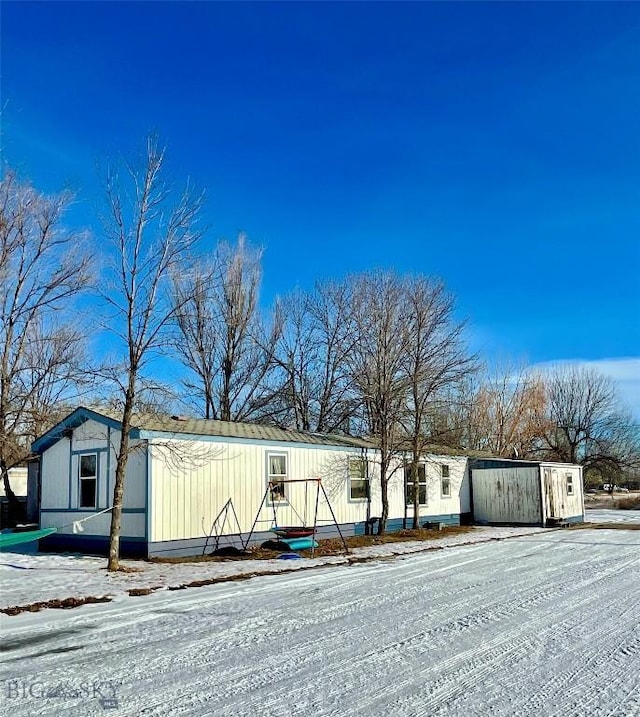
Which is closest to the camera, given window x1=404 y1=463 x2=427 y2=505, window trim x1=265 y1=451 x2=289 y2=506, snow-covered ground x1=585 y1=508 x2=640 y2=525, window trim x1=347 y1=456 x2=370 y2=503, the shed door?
Answer: window trim x1=265 y1=451 x2=289 y2=506

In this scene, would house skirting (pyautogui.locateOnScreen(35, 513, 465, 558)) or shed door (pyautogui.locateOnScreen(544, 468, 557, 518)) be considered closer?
house skirting (pyautogui.locateOnScreen(35, 513, 465, 558))

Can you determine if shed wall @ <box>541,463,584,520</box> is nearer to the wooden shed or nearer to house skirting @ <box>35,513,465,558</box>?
the wooden shed

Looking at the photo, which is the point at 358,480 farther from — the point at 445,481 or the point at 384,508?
the point at 445,481

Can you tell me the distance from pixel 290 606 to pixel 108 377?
6253mm

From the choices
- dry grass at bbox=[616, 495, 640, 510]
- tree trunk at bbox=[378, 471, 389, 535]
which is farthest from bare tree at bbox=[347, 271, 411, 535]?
dry grass at bbox=[616, 495, 640, 510]

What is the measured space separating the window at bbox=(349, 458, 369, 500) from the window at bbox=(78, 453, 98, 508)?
290 inches

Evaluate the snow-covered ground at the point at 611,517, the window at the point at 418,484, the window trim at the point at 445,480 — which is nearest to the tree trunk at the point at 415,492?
the window at the point at 418,484

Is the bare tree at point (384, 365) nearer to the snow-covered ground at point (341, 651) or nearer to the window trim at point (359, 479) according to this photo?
the window trim at point (359, 479)

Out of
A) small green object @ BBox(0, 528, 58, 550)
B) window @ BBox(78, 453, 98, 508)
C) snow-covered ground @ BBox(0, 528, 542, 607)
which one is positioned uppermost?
window @ BBox(78, 453, 98, 508)

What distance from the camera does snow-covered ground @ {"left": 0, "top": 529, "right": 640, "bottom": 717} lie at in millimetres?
4629

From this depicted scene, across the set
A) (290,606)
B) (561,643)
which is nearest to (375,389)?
(290,606)

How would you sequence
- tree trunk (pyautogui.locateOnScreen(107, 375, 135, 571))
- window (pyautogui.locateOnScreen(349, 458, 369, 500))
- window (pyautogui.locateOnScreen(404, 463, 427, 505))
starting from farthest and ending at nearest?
1. window (pyautogui.locateOnScreen(404, 463, 427, 505))
2. window (pyautogui.locateOnScreen(349, 458, 369, 500))
3. tree trunk (pyautogui.locateOnScreen(107, 375, 135, 571))

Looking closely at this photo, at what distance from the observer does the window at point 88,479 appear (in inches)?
586

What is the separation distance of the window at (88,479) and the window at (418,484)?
9927 millimetres
